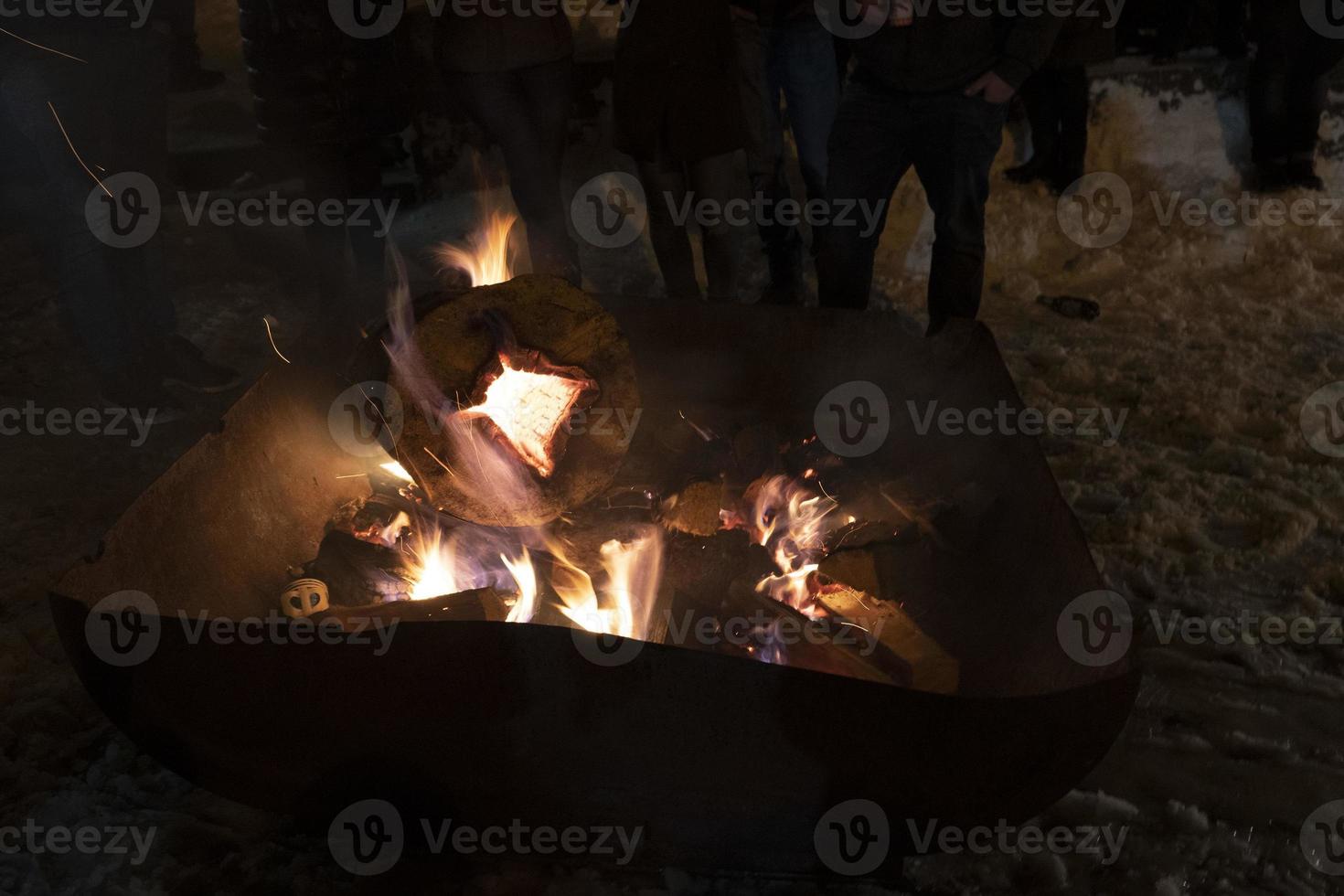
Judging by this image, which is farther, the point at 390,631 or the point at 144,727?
the point at 144,727

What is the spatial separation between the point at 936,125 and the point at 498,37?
192cm

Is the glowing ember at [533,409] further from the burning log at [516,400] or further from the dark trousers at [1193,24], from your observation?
the dark trousers at [1193,24]

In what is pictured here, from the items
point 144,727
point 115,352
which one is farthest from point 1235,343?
point 115,352

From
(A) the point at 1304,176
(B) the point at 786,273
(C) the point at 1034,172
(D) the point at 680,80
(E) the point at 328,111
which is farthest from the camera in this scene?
(C) the point at 1034,172

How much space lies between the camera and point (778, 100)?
489cm

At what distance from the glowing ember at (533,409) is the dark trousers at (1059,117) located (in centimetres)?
446

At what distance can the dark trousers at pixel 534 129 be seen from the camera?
4.21 meters

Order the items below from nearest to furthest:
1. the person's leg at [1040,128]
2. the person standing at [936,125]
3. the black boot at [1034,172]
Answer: the person standing at [936,125] < the person's leg at [1040,128] < the black boot at [1034,172]

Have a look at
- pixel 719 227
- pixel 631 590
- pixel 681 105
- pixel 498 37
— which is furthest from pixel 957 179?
pixel 631 590

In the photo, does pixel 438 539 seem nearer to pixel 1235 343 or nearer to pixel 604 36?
pixel 1235 343

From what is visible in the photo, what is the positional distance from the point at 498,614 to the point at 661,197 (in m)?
2.40

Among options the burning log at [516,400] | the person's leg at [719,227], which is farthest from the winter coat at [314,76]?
the burning log at [516,400]

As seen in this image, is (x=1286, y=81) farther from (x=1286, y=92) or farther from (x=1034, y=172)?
(x=1034, y=172)

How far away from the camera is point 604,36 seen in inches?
274
